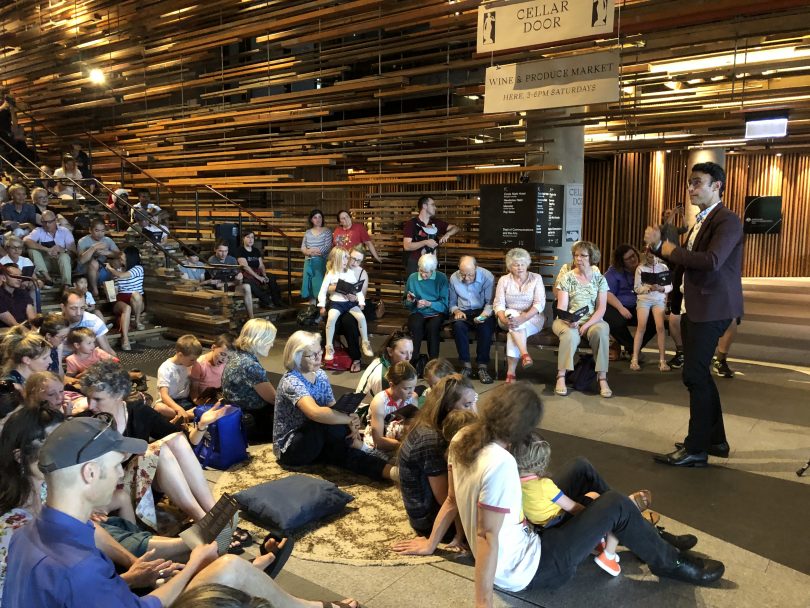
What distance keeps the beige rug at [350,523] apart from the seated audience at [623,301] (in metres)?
3.70

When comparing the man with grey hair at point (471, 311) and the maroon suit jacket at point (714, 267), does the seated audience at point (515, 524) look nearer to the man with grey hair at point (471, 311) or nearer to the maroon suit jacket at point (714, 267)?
the maroon suit jacket at point (714, 267)

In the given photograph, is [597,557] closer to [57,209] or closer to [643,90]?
[643,90]

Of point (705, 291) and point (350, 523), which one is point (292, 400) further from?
point (705, 291)

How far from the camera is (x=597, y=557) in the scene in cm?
290

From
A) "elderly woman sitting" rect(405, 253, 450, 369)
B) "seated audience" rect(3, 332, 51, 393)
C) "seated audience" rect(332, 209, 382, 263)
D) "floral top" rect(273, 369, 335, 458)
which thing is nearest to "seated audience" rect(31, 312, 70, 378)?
"seated audience" rect(3, 332, 51, 393)

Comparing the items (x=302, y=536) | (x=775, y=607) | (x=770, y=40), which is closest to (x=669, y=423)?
(x=775, y=607)

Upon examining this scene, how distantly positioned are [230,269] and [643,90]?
18.9ft

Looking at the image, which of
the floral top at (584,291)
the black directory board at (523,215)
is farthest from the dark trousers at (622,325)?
the black directory board at (523,215)

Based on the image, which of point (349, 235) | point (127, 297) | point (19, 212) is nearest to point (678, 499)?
point (349, 235)

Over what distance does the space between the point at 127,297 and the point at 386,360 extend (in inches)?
195

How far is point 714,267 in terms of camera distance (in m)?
3.94

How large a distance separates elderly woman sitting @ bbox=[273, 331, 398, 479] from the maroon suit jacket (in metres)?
2.17

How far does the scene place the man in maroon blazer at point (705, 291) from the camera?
399 cm

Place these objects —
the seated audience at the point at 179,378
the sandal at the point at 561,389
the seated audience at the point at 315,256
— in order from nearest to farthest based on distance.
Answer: the seated audience at the point at 179,378
the sandal at the point at 561,389
the seated audience at the point at 315,256
